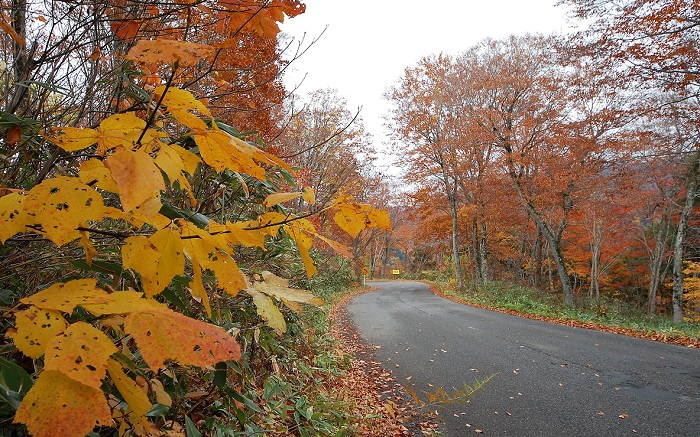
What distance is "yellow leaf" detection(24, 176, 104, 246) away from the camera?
1.73 ft

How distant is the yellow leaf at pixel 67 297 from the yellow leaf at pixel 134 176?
0.53 feet

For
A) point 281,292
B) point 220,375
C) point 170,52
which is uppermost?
point 170,52

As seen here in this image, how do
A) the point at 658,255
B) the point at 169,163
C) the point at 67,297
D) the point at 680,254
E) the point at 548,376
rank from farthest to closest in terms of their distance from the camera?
the point at 658,255 → the point at 680,254 → the point at 548,376 → the point at 169,163 → the point at 67,297

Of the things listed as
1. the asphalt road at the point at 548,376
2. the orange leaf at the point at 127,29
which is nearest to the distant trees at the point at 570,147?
the asphalt road at the point at 548,376

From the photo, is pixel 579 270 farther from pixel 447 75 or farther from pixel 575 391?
pixel 575 391

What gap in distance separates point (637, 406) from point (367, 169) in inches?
687

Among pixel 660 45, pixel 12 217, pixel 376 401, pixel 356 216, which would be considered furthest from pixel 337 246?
pixel 660 45

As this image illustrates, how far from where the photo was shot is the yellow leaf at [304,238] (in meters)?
0.83

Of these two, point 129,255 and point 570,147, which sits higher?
point 570,147

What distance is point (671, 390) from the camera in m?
4.68

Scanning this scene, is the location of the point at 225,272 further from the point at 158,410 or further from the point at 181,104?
the point at 158,410

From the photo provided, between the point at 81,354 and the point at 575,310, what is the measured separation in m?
14.4

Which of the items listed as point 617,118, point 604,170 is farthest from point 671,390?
point 604,170

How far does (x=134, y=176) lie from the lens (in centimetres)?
53
